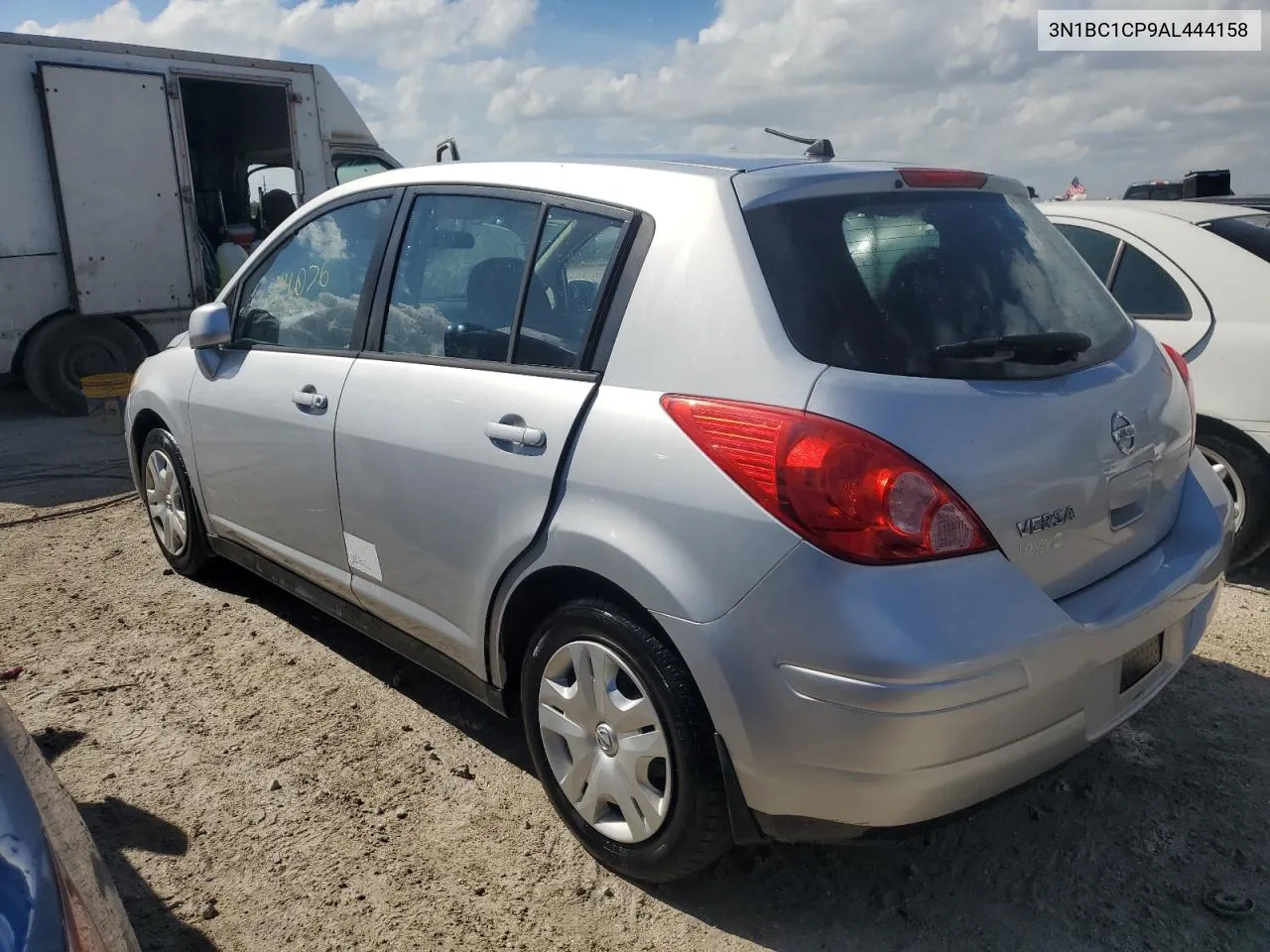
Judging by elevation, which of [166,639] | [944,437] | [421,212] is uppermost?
[421,212]

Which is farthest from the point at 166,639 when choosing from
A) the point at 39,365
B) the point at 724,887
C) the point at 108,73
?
the point at 108,73

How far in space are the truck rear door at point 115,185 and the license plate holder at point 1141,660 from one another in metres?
8.94

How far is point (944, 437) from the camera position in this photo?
209 cm

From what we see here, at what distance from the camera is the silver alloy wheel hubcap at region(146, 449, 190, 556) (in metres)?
4.47

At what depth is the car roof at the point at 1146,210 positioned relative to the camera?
4.77 meters

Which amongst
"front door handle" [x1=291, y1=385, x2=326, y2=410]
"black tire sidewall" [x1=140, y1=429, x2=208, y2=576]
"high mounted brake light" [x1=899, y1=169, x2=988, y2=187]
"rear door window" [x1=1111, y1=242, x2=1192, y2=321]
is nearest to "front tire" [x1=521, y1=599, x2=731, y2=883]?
"front door handle" [x1=291, y1=385, x2=326, y2=410]

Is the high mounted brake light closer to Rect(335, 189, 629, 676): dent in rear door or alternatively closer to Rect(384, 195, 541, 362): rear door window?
Rect(335, 189, 629, 676): dent in rear door

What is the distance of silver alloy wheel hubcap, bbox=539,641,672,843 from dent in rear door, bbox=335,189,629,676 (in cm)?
31

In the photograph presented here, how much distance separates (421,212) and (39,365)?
7189 millimetres

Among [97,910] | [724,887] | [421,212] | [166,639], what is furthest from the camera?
[166,639]

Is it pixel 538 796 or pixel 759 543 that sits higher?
pixel 759 543

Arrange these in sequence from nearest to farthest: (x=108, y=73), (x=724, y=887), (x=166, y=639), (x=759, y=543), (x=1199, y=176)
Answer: (x=759, y=543) < (x=724, y=887) < (x=166, y=639) < (x=1199, y=176) < (x=108, y=73)

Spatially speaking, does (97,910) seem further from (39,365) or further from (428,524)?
(39,365)

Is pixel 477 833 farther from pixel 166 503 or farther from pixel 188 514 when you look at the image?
pixel 166 503
